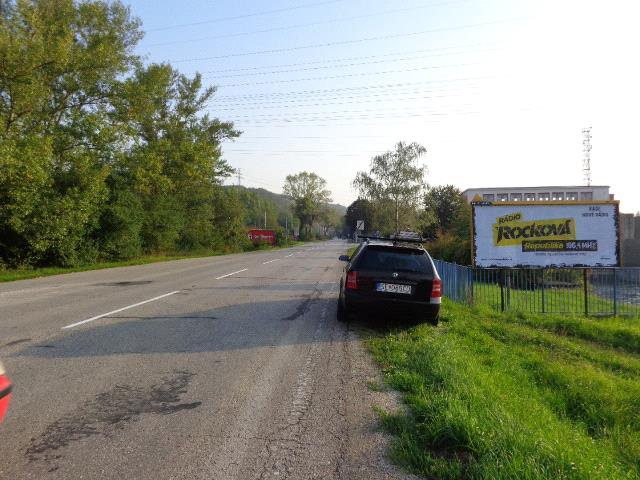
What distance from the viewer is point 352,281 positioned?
862 cm

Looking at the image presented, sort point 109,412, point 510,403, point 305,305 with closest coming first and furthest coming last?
point 109,412 < point 510,403 < point 305,305

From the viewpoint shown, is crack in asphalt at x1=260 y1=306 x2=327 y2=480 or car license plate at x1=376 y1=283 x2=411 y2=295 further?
car license plate at x1=376 y1=283 x2=411 y2=295

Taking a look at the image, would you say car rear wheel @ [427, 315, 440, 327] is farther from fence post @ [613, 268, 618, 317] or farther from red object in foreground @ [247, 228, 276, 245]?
red object in foreground @ [247, 228, 276, 245]

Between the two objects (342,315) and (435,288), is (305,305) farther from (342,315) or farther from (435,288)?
(435,288)

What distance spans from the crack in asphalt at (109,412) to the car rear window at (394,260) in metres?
4.05

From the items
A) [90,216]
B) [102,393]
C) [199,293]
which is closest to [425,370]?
[102,393]

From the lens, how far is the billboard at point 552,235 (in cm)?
1284

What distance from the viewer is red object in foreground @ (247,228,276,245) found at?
73.0 metres

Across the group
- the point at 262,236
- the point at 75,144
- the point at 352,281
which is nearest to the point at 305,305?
the point at 352,281

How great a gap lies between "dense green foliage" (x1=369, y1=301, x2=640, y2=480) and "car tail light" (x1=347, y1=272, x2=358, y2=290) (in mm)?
960

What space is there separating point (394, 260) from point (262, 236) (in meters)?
67.6

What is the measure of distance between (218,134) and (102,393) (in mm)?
→ 41733

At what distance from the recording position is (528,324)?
11406 millimetres

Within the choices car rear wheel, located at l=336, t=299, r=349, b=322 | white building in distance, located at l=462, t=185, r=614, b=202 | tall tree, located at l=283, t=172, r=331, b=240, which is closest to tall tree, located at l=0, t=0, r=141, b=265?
car rear wheel, located at l=336, t=299, r=349, b=322
